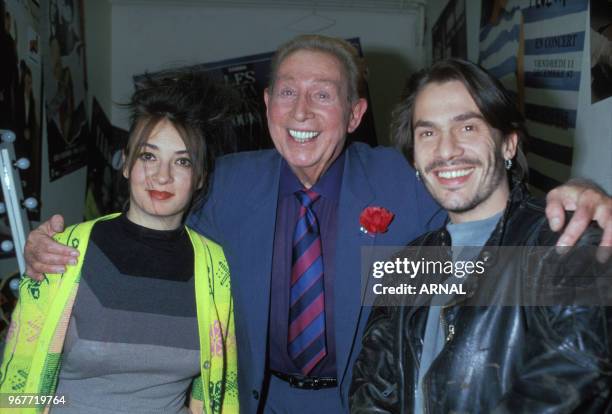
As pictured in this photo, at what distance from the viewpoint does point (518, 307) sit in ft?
3.45

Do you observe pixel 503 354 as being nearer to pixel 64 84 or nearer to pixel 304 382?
pixel 304 382

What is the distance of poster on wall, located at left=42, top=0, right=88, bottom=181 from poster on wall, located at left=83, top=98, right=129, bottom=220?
21 centimetres

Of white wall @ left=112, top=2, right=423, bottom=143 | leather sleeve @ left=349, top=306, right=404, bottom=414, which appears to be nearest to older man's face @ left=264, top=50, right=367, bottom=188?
leather sleeve @ left=349, top=306, right=404, bottom=414

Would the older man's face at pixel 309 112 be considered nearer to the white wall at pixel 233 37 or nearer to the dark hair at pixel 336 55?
the dark hair at pixel 336 55

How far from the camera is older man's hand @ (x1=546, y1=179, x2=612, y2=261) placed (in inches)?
38.9

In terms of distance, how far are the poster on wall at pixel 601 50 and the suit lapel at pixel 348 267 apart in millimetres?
822

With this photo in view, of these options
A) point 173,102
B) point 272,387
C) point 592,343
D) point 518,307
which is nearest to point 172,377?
point 272,387

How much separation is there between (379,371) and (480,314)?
1.16 ft

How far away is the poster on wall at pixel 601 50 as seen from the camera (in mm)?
1665

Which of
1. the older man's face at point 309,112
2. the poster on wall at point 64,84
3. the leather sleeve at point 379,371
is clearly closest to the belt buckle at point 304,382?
the leather sleeve at point 379,371

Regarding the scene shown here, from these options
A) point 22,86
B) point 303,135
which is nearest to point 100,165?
point 22,86

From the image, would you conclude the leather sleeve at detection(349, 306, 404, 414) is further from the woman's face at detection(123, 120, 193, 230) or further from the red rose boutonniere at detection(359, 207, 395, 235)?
the woman's face at detection(123, 120, 193, 230)

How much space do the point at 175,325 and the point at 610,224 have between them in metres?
1.15

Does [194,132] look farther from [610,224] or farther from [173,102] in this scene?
[610,224]
